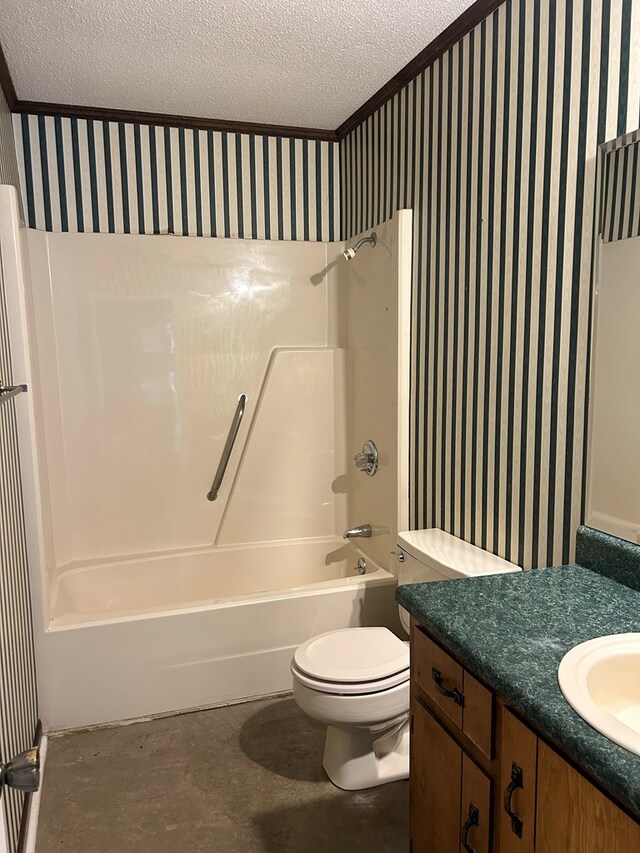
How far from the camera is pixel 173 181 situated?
3.16m

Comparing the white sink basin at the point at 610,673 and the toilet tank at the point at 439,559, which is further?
the toilet tank at the point at 439,559

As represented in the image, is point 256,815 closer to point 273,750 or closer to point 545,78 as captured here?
point 273,750

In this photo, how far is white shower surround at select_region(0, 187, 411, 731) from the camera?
2480 millimetres

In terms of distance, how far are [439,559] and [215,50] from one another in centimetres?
198

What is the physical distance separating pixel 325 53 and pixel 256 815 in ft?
8.63

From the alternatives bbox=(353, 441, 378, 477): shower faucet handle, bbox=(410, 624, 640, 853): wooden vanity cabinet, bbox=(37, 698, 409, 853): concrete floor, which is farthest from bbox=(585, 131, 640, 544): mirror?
bbox=(353, 441, 378, 477): shower faucet handle

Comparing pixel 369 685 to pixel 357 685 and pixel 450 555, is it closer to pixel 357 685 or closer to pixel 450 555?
pixel 357 685

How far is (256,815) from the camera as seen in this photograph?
204 cm

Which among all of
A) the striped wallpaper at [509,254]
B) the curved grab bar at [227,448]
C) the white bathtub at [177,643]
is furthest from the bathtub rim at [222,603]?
the curved grab bar at [227,448]

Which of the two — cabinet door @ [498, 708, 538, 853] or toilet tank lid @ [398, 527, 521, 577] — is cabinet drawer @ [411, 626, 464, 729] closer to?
cabinet door @ [498, 708, 538, 853]

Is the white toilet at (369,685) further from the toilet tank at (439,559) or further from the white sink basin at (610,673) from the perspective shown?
the white sink basin at (610,673)

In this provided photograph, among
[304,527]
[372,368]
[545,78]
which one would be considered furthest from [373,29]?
[304,527]

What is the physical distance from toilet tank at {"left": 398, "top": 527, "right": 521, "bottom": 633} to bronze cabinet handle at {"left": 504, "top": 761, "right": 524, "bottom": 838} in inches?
33.4

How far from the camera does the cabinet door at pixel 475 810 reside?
1229 mm
